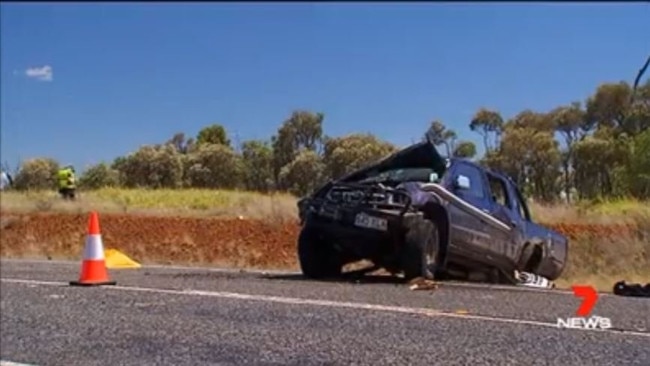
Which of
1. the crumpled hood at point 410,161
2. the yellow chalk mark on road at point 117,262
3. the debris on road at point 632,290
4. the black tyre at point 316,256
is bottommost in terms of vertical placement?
the debris on road at point 632,290

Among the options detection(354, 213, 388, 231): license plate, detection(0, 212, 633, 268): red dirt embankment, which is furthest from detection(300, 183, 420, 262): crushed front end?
detection(0, 212, 633, 268): red dirt embankment

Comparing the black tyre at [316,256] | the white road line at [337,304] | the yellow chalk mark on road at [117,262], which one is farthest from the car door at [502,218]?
the yellow chalk mark on road at [117,262]

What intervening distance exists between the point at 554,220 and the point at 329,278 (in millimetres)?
6797

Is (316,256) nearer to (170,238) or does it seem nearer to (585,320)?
(585,320)

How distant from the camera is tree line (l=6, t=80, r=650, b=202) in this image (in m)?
9.98

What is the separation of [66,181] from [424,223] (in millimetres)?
10426

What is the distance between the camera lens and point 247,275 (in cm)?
1245

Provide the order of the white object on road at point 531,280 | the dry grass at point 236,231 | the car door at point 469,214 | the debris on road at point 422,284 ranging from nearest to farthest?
the debris on road at point 422,284, the car door at point 469,214, the white object on road at point 531,280, the dry grass at point 236,231

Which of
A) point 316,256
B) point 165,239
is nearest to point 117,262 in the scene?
point 316,256

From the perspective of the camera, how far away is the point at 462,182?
11.3 meters

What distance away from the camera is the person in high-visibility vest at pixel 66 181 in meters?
17.7

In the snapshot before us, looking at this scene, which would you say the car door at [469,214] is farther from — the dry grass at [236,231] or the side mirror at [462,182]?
the dry grass at [236,231]

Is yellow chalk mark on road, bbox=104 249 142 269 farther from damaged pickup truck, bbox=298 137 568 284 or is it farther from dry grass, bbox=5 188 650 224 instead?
damaged pickup truck, bbox=298 137 568 284

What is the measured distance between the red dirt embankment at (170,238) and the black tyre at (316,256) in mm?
5011
